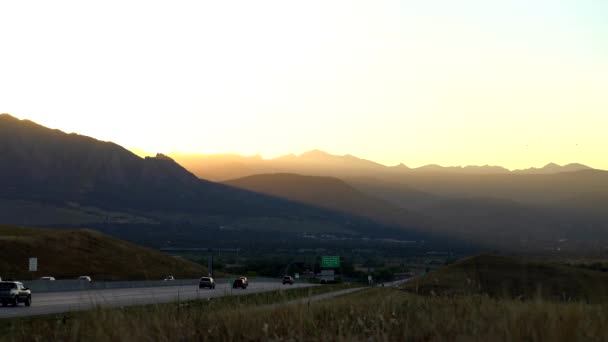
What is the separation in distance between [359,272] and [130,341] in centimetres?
17503

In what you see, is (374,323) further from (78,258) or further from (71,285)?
(78,258)

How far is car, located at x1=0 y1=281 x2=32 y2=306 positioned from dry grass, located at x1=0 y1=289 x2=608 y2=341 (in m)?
35.6

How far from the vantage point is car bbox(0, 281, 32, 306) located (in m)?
48.9

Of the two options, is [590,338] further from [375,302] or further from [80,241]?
[80,241]

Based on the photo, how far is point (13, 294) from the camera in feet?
161

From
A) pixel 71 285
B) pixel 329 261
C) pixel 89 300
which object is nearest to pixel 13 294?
pixel 89 300

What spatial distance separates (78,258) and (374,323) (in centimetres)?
10660

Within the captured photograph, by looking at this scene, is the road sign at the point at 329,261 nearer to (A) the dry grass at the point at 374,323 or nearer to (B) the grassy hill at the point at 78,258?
(B) the grassy hill at the point at 78,258

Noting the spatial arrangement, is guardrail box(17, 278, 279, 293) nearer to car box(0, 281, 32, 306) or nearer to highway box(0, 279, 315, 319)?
highway box(0, 279, 315, 319)

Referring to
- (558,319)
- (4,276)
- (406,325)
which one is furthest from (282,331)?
(4,276)

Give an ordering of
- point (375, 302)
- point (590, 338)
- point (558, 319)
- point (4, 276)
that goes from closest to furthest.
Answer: point (590, 338), point (558, 319), point (375, 302), point (4, 276)

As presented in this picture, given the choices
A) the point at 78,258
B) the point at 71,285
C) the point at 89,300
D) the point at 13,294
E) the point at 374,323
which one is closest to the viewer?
the point at 374,323

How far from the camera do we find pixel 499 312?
13117mm

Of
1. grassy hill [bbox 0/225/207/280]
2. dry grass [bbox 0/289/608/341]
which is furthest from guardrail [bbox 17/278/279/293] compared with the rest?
dry grass [bbox 0/289/608/341]
